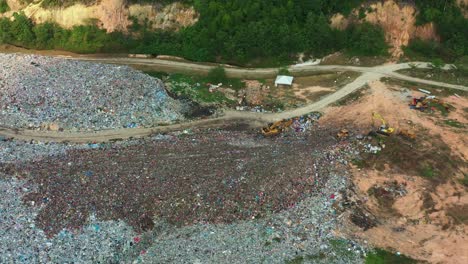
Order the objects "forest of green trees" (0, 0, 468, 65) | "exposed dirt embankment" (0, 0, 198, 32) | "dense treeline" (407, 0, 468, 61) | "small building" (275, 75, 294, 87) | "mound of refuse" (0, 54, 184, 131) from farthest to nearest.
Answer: "exposed dirt embankment" (0, 0, 198, 32) → "forest of green trees" (0, 0, 468, 65) → "dense treeline" (407, 0, 468, 61) → "small building" (275, 75, 294, 87) → "mound of refuse" (0, 54, 184, 131)

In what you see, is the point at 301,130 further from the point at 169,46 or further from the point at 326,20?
the point at 169,46

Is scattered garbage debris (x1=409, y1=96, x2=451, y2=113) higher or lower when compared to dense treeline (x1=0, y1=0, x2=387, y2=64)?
lower

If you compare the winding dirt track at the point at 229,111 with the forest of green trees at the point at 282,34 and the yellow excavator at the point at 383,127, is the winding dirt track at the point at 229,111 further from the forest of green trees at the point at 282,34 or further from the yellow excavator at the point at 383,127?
the yellow excavator at the point at 383,127

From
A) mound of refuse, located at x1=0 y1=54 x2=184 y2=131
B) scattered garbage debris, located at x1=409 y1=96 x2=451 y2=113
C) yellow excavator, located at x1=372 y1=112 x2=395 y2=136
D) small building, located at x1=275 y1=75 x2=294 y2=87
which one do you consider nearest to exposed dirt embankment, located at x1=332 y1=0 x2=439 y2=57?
scattered garbage debris, located at x1=409 y1=96 x2=451 y2=113

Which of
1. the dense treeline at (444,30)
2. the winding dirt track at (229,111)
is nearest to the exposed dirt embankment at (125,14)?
the winding dirt track at (229,111)

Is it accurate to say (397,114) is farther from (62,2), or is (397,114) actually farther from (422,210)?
(62,2)

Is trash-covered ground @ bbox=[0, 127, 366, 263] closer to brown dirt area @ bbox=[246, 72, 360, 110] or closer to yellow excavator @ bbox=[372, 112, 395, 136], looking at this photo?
yellow excavator @ bbox=[372, 112, 395, 136]
